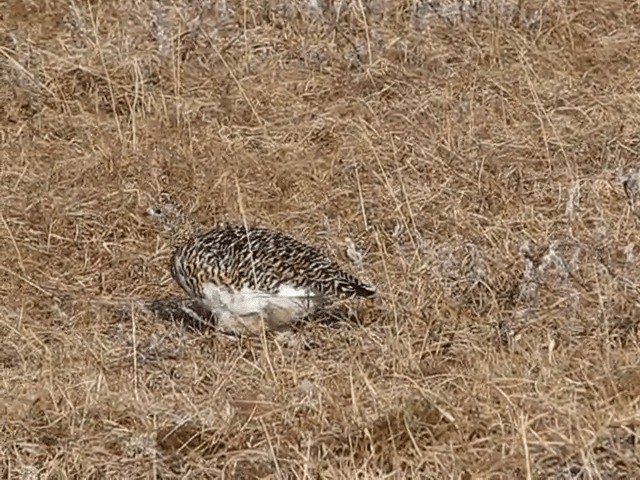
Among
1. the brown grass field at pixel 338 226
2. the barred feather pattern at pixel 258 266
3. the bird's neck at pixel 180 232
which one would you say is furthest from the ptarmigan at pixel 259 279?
the bird's neck at pixel 180 232

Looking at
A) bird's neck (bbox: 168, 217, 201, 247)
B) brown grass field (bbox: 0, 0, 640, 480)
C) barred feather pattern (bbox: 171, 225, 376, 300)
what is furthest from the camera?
bird's neck (bbox: 168, 217, 201, 247)

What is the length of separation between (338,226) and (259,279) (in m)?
0.85

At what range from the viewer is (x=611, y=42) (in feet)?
23.1

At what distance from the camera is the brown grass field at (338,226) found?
397 centimetres

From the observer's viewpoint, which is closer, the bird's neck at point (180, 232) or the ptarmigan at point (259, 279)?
the ptarmigan at point (259, 279)

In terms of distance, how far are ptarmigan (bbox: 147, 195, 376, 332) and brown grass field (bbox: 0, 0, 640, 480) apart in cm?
11

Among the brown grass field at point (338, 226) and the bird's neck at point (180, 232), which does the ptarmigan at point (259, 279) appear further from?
the bird's neck at point (180, 232)

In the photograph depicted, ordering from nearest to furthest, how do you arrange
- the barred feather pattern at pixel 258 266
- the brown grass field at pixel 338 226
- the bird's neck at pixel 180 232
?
the brown grass field at pixel 338 226 → the barred feather pattern at pixel 258 266 → the bird's neck at pixel 180 232

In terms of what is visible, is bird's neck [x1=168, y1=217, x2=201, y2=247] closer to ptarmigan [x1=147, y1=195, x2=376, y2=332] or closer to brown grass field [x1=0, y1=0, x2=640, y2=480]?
→ brown grass field [x1=0, y1=0, x2=640, y2=480]

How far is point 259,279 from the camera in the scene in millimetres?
5039

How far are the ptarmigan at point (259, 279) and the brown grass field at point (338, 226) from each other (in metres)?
0.11

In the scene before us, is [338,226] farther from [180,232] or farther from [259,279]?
[259,279]

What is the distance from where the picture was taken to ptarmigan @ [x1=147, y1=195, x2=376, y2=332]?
197 inches

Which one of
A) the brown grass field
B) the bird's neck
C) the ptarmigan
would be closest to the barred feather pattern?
the ptarmigan
